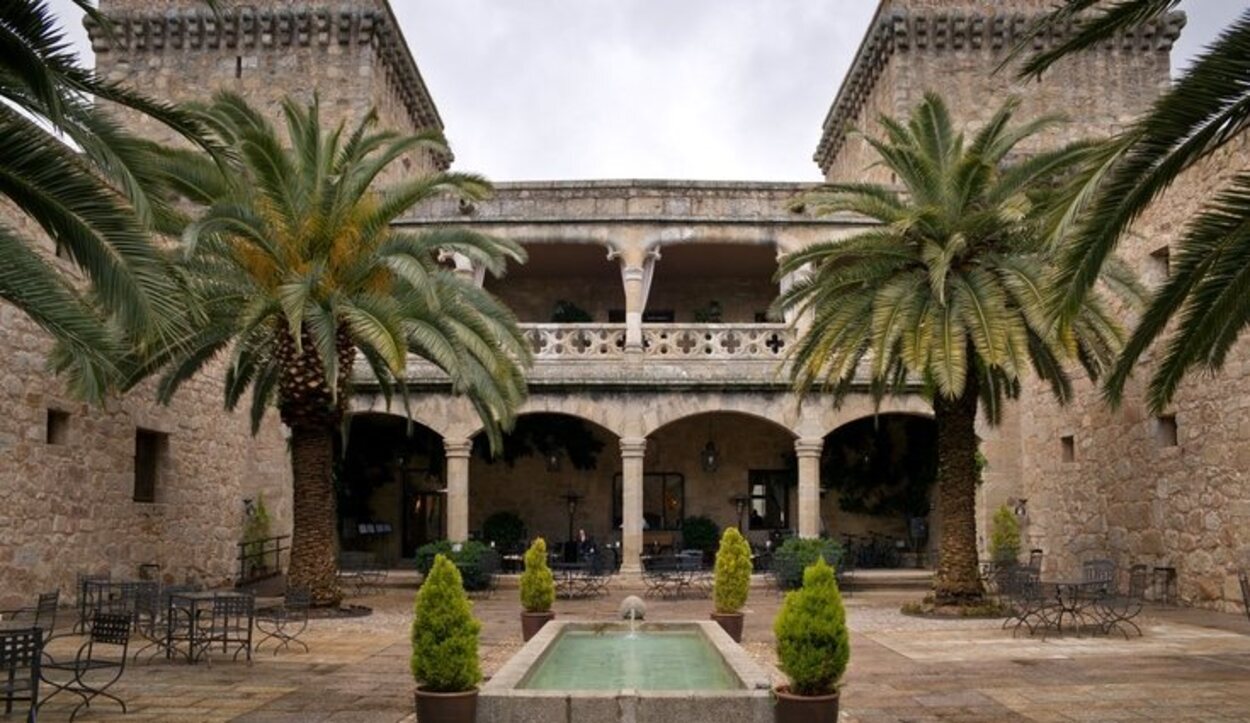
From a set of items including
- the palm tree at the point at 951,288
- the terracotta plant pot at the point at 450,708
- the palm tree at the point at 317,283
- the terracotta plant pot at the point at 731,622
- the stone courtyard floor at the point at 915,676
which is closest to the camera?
the terracotta plant pot at the point at 450,708

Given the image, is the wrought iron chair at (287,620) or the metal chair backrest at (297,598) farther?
the metal chair backrest at (297,598)

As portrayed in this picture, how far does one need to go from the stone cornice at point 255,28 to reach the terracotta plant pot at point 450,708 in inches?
959

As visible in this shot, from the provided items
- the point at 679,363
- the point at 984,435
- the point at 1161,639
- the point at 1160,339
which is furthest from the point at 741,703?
the point at 984,435

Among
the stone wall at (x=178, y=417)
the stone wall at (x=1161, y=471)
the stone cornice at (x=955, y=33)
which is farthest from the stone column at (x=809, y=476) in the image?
the stone cornice at (x=955, y=33)

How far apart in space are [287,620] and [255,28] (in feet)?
65.0

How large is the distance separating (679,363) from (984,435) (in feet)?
19.6

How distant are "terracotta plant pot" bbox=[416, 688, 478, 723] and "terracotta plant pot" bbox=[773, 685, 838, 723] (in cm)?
191

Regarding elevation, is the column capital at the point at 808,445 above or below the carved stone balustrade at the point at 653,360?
below

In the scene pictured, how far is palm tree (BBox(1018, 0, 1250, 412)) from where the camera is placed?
21.0 feet

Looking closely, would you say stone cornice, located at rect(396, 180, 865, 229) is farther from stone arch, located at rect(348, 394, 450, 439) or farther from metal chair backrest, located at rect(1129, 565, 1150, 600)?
metal chair backrest, located at rect(1129, 565, 1150, 600)

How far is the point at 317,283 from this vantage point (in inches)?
567

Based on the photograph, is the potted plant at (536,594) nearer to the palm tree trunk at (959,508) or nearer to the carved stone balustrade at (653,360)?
the palm tree trunk at (959,508)

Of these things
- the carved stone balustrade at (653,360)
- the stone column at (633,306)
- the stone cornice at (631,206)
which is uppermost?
the stone cornice at (631,206)

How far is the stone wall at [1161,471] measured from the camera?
14758mm
